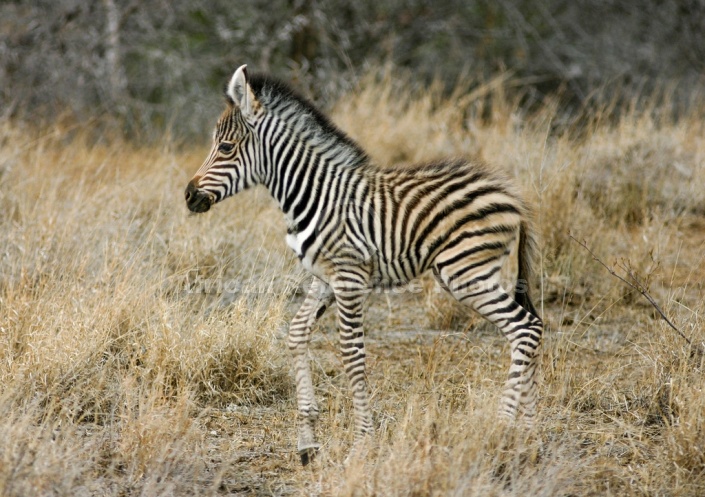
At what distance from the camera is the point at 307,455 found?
481cm

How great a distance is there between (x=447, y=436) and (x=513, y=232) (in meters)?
1.39

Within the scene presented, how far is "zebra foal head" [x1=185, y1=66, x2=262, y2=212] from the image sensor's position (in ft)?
16.8

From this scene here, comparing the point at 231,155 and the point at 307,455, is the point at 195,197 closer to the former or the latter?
the point at 231,155

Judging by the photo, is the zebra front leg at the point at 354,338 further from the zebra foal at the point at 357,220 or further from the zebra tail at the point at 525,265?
the zebra tail at the point at 525,265

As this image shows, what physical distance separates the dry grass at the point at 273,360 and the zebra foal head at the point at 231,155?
3.44 feet

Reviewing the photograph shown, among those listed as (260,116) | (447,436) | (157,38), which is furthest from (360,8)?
(447,436)

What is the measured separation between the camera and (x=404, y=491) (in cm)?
400

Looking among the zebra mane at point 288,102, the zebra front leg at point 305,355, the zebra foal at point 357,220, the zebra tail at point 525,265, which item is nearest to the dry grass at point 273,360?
the zebra front leg at point 305,355

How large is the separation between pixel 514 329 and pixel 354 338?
95 cm

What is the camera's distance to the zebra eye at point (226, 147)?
520 cm

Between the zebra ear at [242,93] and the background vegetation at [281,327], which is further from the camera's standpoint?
the zebra ear at [242,93]

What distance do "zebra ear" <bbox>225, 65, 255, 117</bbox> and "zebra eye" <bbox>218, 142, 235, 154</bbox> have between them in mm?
207

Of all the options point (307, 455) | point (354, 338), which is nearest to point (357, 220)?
point (354, 338)

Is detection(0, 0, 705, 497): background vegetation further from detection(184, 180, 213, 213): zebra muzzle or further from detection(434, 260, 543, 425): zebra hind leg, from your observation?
detection(184, 180, 213, 213): zebra muzzle
